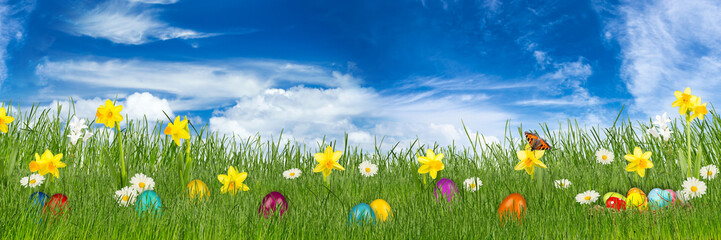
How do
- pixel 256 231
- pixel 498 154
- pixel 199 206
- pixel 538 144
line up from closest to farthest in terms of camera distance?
1. pixel 256 231
2. pixel 199 206
3. pixel 498 154
4. pixel 538 144

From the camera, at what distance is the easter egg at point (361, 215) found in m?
3.10

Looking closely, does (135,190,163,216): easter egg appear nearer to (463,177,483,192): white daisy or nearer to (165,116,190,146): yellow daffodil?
(165,116,190,146): yellow daffodil

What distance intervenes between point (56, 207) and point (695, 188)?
15.1ft

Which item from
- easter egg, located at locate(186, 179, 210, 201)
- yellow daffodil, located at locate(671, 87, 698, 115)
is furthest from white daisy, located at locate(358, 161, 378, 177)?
yellow daffodil, located at locate(671, 87, 698, 115)

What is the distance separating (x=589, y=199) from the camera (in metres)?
3.74

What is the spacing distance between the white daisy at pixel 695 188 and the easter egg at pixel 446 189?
73.8 inches

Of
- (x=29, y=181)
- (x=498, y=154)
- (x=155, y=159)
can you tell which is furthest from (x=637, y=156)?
(x=155, y=159)

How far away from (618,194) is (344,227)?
2.29 m

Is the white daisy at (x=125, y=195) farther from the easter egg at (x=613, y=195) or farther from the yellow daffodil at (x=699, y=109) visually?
the yellow daffodil at (x=699, y=109)

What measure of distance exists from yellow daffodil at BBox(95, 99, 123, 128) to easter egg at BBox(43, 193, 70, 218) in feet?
1.97

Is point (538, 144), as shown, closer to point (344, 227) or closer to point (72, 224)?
point (344, 227)

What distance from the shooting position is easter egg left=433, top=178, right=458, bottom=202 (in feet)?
12.6

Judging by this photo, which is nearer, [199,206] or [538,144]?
[199,206]

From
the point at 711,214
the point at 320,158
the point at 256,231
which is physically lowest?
the point at 256,231
